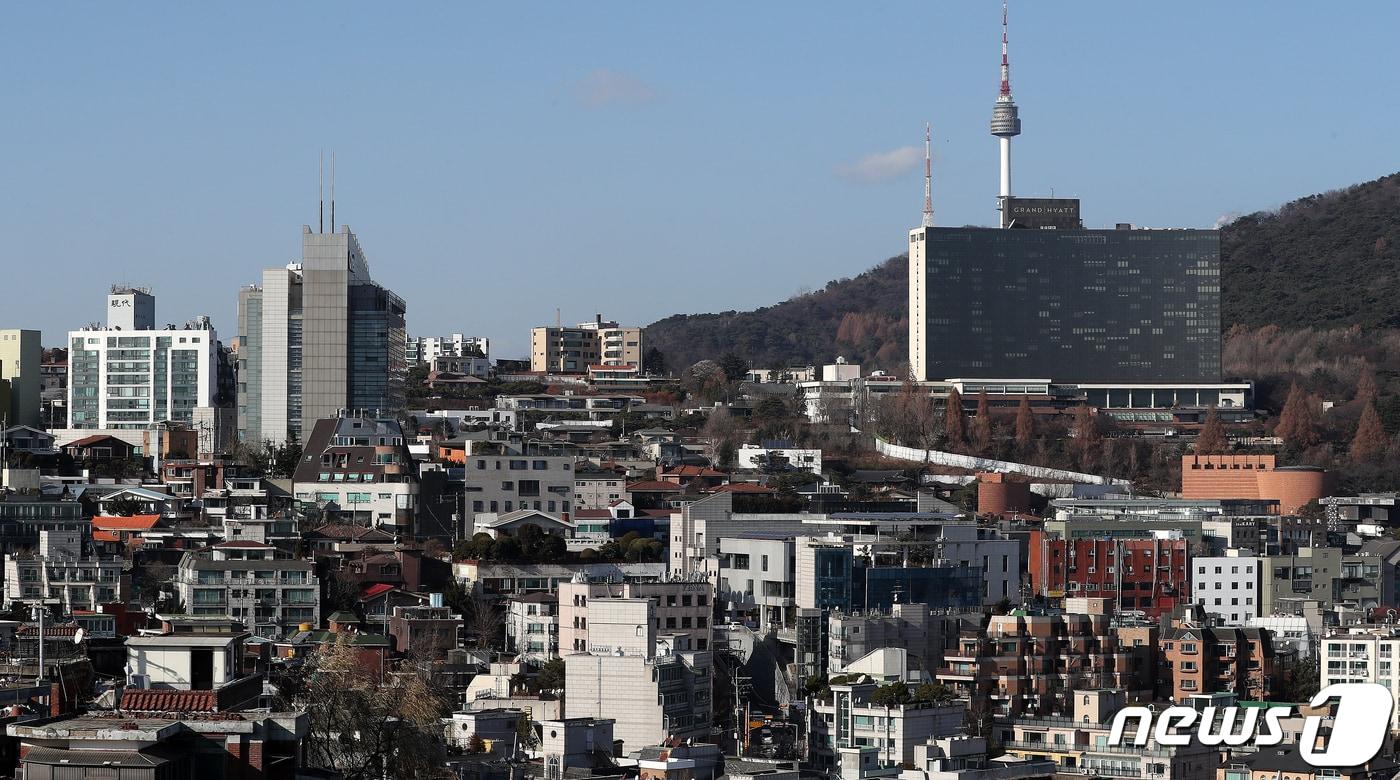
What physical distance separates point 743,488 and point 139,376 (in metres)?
24.7

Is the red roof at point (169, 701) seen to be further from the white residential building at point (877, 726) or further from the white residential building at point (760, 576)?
the white residential building at point (760, 576)

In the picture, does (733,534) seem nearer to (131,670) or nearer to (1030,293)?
(131,670)

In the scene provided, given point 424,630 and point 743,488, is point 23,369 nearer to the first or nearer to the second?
point 743,488

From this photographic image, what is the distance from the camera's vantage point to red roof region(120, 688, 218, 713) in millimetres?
16938

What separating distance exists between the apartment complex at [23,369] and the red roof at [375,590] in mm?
36633

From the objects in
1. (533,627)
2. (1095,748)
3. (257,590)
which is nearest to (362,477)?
(257,590)

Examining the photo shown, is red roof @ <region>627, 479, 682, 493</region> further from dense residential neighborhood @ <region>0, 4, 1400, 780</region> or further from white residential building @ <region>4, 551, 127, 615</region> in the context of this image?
white residential building @ <region>4, 551, 127, 615</region>

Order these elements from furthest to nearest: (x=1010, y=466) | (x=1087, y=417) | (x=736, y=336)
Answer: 1. (x=736, y=336)
2. (x=1087, y=417)
3. (x=1010, y=466)

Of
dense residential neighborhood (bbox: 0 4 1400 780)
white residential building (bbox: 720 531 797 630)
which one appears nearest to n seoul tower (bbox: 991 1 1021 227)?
dense residential neighborhood (bbox: 0 4 1400 780)

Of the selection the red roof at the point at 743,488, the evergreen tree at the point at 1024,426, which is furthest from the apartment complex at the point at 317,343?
the evergreen tree at the point at 1024,426

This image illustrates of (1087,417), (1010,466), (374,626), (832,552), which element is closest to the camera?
(374,626)

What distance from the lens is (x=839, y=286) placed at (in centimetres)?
17338

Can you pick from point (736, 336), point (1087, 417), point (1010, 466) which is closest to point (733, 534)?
point (1010, 466)

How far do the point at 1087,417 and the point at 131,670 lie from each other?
255 feet
